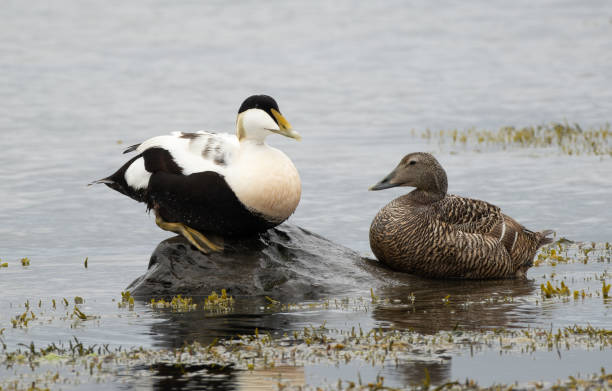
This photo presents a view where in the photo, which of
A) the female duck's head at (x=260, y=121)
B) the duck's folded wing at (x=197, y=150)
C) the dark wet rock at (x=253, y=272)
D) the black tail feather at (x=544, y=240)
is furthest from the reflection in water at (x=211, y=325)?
the black tail feather at (x=544, y=240)

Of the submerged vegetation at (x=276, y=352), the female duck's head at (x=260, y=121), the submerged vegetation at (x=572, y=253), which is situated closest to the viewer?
the submerged vegetation at (x=276, y=352)

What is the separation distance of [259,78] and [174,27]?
348 inches

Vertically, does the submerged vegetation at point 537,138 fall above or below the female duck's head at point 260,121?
above

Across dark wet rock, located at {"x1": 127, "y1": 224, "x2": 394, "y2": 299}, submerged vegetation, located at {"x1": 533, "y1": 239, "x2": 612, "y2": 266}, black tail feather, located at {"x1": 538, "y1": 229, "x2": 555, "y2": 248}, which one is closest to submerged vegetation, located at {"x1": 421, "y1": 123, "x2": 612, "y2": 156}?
submerged vegetation, located at {"x1": 533, "y1": 239, "x2": 612, "y2": 266}

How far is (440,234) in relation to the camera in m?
9.66

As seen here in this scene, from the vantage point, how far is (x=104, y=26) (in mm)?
32438

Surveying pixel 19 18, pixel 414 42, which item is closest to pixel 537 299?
pixel 414 42

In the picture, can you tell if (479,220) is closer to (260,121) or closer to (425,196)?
(425,196)

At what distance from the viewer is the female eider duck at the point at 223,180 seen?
8.83 meters

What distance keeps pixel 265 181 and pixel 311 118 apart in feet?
38.4

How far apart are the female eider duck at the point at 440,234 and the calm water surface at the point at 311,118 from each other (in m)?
0.25

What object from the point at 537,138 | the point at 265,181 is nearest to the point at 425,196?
the point at 265,181

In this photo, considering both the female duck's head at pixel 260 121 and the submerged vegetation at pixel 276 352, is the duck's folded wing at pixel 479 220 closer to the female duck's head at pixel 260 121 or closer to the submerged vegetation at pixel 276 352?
the female duck's head at pixel 260 121

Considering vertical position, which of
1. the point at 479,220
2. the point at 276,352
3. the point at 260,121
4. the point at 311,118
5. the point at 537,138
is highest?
the point at 311,118
